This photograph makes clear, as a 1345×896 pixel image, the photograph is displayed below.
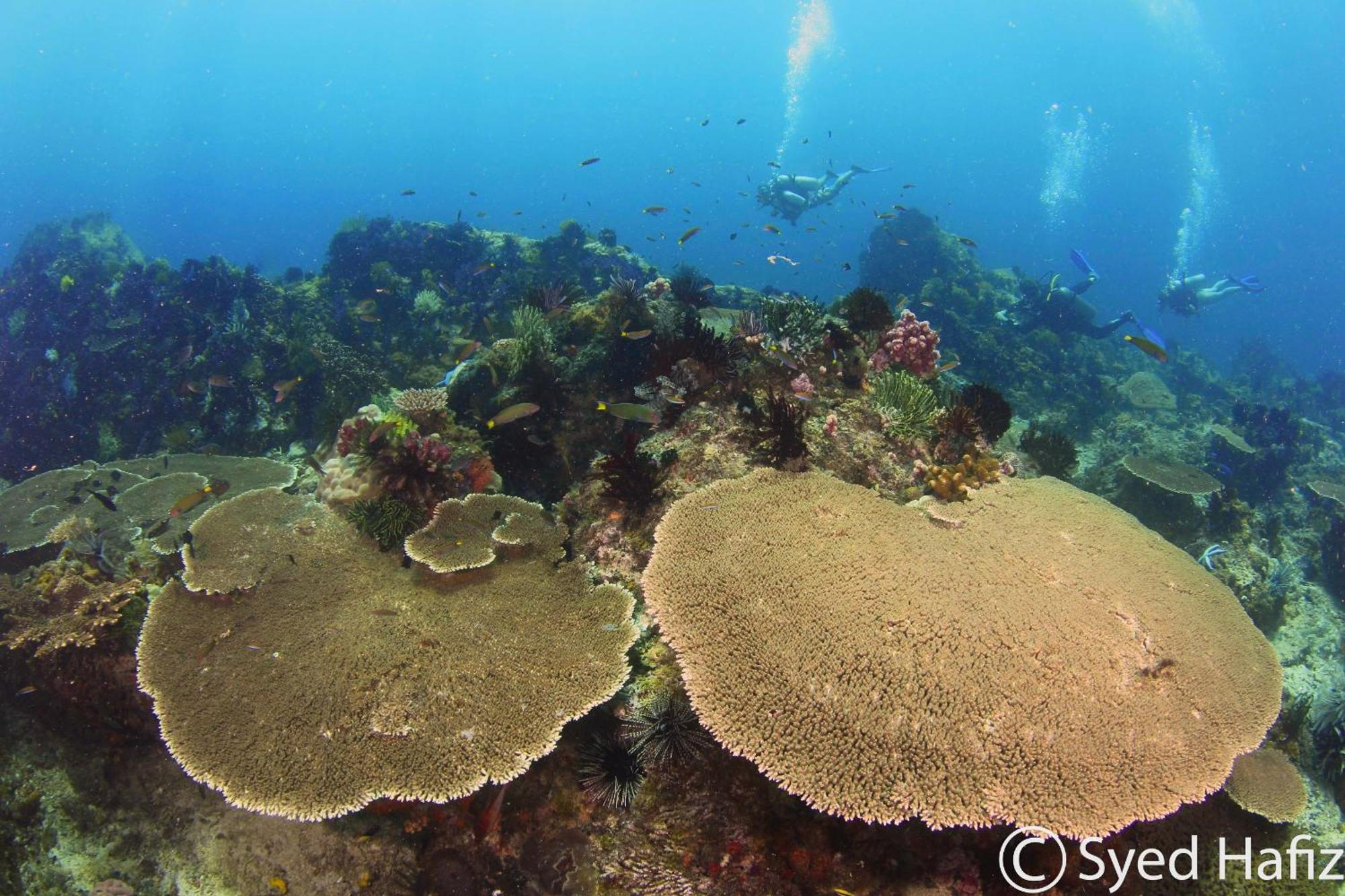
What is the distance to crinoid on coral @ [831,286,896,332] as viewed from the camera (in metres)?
8.20

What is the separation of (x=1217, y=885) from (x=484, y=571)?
6.46 m

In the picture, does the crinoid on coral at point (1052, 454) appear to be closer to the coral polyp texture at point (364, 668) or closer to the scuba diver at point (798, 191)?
the coral polyp texture at point (364, 668)

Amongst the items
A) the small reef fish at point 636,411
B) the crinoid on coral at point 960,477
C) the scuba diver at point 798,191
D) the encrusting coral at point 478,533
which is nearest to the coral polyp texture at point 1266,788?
the crinoid on coral at point 960,477

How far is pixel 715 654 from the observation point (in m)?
3.66

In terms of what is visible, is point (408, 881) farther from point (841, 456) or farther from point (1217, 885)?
point (1217, 885)

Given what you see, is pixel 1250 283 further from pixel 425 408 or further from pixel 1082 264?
pixel 425 408

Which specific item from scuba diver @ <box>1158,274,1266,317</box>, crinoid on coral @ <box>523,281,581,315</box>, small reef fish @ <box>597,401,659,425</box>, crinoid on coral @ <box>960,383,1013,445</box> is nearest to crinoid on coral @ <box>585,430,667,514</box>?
small reef fish @ <box>597,401,659,425</box>

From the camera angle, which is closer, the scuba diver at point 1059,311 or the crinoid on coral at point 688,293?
the crinoid on coral at point 688,293

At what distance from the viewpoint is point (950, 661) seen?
11.6 ft

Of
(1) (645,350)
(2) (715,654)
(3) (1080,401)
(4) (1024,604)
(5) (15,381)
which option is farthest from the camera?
(3) (1080,401)

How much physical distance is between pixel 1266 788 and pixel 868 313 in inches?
251

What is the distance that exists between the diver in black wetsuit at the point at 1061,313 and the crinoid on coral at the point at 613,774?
2358 centimetres

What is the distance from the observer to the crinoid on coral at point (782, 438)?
573cm

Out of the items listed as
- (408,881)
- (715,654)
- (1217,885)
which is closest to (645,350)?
(715,654)
